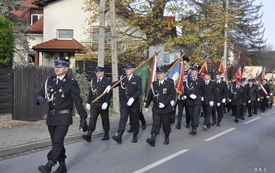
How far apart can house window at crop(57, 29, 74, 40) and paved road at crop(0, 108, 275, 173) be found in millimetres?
21460

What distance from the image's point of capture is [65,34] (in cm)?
3114

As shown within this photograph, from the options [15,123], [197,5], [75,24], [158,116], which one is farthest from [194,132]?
[75,24]

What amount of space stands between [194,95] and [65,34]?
71.1 ft

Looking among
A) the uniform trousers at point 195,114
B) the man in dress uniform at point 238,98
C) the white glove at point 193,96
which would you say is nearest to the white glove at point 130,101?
the white glove at point 193,96

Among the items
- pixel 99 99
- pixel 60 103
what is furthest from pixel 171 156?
pixel 60 103

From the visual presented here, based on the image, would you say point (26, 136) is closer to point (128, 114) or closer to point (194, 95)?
point (128, 114)

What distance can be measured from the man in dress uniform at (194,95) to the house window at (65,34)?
21.0 metres

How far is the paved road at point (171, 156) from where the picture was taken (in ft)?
22.5

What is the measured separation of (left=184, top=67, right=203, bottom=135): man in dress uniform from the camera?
11303 millimetres

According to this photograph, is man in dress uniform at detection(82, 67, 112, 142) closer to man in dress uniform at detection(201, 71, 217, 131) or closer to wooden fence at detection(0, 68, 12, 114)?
wooden fence at detection(0, 68, 12, 114)

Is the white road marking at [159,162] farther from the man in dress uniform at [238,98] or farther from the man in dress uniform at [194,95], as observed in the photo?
the man in dress uniform at [238,98]

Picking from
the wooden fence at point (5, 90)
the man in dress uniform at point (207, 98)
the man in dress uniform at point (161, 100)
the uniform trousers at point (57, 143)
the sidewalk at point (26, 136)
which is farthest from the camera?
the man in dress uniform at point (207, 98)

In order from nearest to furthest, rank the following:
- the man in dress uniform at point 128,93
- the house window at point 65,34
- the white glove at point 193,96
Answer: the man in dress uniform at point 128,93
the white glove at point 193,96
the house window at point 65,34

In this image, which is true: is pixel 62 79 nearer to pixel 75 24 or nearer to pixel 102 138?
pixel 102 138
